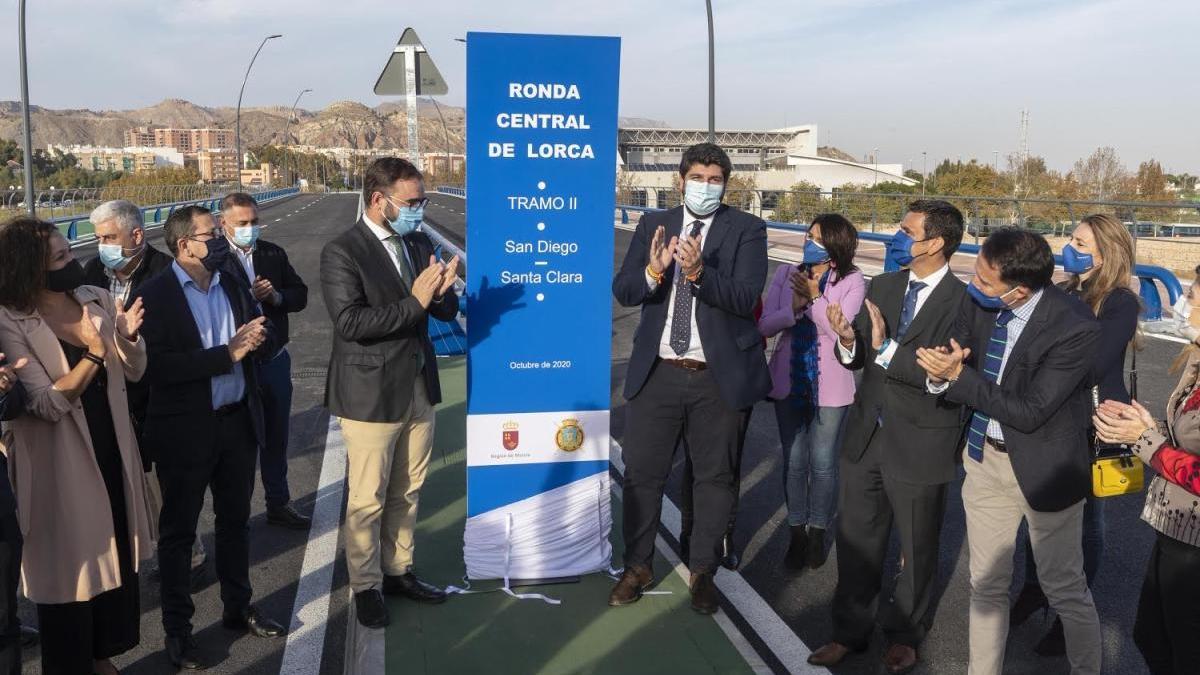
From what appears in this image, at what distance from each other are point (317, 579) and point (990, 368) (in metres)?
3.52

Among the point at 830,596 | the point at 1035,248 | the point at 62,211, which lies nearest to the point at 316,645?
the point at 830,596

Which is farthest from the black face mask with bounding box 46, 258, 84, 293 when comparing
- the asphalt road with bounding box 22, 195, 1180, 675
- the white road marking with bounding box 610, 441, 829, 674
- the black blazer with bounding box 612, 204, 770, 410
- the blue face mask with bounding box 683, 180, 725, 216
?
the white road marking with bounding box 610, 441, 829, 674

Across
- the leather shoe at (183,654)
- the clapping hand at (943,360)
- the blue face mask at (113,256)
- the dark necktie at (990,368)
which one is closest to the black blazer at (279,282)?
the blue face mask at (113,256)

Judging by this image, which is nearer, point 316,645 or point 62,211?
point 316,645

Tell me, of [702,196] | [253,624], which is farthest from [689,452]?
[253,624]

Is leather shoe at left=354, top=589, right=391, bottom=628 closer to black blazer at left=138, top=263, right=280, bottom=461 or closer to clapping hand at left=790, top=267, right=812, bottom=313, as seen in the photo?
black blazer at left=138, top=263, right=280, bottom=461

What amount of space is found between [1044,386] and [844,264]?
171 cm

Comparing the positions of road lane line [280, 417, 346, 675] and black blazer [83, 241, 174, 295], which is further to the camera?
black blazer [83, 241, 174, 295]

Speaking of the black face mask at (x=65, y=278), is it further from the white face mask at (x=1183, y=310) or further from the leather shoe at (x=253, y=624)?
the white face mask at (x=1183, y=310)

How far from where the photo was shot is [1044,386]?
3.36 m

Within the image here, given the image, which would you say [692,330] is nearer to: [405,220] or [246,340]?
[405,220]

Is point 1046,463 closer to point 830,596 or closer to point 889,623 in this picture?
point 889,623

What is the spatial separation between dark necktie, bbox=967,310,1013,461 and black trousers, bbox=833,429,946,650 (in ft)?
0.93

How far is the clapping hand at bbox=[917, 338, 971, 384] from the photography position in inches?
136
